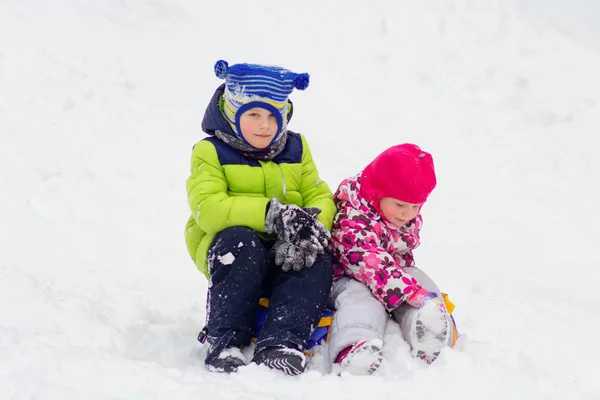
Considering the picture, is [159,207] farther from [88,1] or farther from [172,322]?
[88,1]

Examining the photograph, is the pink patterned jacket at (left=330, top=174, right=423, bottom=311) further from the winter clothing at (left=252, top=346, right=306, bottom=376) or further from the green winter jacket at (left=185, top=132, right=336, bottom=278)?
the winter clothing at (left=252, top=346, right=306, bottom=376)

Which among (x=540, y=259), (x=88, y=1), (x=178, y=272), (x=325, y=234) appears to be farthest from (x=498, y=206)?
(x=88, y=1)

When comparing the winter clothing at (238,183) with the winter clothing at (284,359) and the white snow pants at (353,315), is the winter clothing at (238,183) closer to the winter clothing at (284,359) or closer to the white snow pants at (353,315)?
the white snow pants at (353,315)

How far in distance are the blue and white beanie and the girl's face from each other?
66cm

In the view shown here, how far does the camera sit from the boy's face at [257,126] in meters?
3.63

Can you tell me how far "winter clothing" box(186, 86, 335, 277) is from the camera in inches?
135

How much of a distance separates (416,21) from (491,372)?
5915 mm

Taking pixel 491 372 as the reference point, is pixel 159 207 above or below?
above

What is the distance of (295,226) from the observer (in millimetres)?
3371

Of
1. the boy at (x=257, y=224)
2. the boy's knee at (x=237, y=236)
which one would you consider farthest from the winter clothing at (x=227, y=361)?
the boy's knee at (x=237, y=236)

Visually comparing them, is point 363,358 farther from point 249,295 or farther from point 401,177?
point 401,177

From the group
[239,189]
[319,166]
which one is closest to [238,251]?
[239,189]

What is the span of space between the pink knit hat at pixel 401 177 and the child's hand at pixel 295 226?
386 mm

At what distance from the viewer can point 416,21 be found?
26.9 ft
